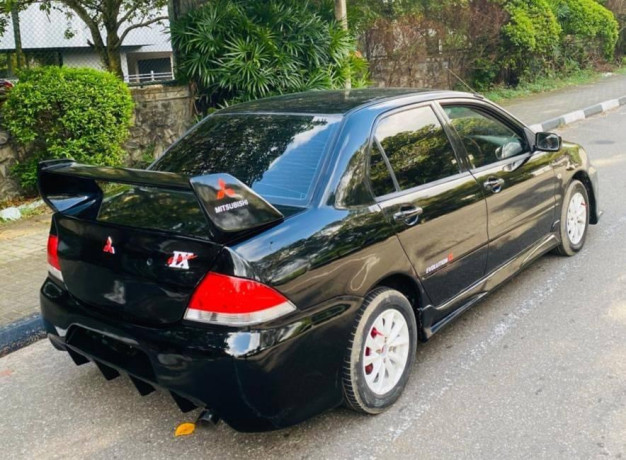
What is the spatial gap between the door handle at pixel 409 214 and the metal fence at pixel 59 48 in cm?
620

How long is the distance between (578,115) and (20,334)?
12231mm

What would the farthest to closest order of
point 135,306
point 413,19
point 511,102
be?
1. point 511,102
2. point 413,19
3. point 135,306

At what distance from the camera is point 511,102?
15.7 metres

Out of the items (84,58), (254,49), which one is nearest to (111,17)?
(84,58)

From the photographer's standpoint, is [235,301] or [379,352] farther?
[379,352]

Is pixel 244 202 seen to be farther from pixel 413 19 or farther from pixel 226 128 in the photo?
pixel 413 19

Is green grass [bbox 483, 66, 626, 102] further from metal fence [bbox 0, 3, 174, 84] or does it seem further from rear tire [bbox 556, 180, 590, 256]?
rear tire [bbox 556, 180, 590, 256]

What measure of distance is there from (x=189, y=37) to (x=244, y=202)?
6.36 meters

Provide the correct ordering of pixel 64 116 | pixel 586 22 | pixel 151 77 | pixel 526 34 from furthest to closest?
pixel 586 22 → pixel 526 34 → pixel 151 77 → pixel 64 116

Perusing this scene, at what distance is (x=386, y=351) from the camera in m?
3.12

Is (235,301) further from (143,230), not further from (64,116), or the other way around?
(64,116)

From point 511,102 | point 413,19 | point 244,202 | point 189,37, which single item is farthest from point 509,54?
point 244,202

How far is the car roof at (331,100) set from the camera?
3.49 meters

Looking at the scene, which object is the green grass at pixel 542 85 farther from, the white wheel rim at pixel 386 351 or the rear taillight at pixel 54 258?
the rear taillight at pixel 54 258
